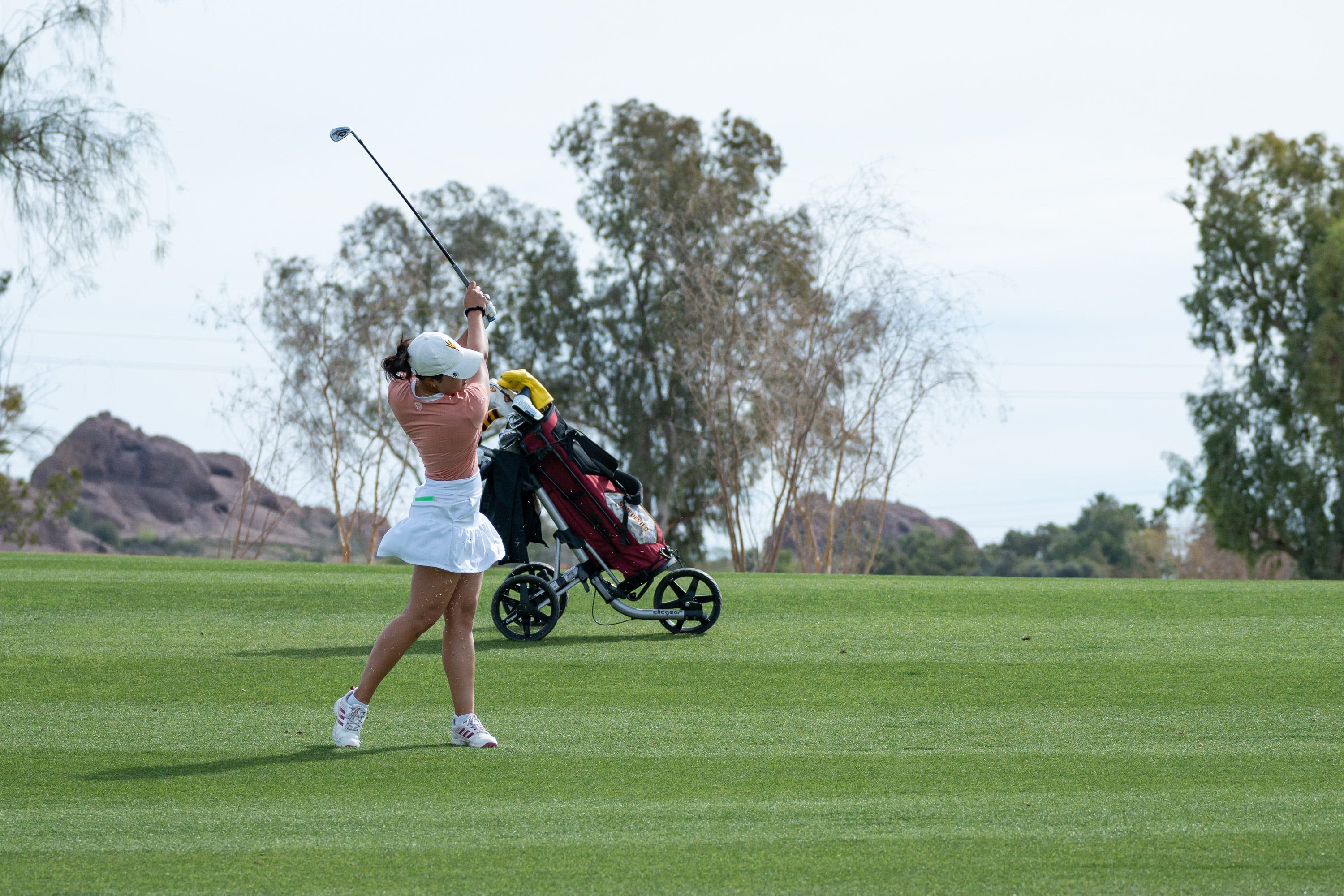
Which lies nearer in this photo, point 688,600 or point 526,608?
point 526,608

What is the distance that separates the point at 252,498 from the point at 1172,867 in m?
19.0

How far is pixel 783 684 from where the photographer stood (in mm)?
6578

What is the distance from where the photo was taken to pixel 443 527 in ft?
16.7

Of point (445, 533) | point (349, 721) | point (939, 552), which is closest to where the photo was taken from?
point (445, 533)

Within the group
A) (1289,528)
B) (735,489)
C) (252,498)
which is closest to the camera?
(252,498)

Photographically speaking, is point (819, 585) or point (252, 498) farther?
point (252, 498)

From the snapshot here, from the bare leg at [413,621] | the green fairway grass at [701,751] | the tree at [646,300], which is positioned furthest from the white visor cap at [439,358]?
the tree at [646,300]

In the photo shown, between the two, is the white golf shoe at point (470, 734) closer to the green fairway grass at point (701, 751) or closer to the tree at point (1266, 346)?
the green fairway grass at point (701, 751)

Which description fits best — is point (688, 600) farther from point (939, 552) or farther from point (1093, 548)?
point (1093, 548)

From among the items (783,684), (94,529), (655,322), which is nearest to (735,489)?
(655,322)

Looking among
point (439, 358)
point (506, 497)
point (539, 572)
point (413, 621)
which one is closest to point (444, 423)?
point (439, 358)

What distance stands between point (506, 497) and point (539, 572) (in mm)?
747

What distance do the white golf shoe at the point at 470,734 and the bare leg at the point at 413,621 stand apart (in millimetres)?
361

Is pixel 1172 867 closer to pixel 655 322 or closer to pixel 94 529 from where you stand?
pixel 655 322
